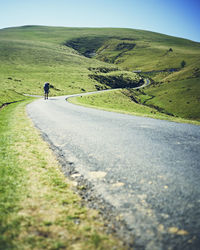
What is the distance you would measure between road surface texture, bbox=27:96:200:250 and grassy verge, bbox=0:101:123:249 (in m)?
0.39

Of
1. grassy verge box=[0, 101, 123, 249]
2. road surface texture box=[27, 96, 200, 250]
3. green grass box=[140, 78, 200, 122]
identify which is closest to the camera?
grassy verge box=[0, 101, 123, 249]

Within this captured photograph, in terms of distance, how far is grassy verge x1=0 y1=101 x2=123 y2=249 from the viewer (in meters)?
2.18

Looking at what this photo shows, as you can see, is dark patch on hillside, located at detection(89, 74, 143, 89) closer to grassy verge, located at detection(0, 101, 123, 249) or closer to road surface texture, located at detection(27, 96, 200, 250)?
road surface texture, located at detection(27, 96, 200, 250)

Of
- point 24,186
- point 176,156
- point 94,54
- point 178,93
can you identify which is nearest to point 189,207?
point 176,156

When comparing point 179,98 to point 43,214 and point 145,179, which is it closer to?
point 145,179

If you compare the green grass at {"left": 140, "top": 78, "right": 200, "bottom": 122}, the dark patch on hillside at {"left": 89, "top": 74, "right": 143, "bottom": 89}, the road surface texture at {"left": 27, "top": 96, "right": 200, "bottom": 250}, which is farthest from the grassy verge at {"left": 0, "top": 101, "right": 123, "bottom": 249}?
the dark patch on hillside at {"left": 89, "top": 74, "right": 143, "bottom": 89}

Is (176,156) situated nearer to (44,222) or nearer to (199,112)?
(44,222)

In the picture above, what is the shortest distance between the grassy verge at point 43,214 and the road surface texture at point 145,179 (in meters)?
0.39

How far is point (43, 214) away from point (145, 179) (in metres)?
2.17

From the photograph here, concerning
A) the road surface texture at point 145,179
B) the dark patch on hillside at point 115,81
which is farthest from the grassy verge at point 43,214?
the dark patch on hillside at point 115,81

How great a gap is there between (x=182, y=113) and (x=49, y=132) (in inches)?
1908

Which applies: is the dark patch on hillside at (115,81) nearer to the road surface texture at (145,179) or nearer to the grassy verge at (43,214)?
the road surface texture at (145,179)

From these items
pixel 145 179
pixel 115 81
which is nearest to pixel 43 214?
pixel 145 179

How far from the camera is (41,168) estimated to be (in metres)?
4.38
